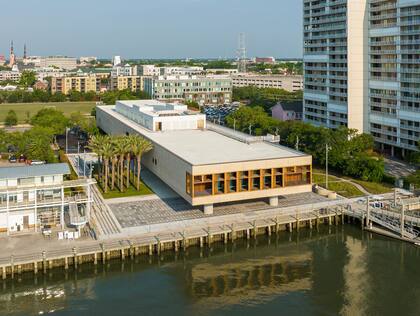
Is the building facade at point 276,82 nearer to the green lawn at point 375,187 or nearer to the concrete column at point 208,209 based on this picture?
the green lawn at point 375,187

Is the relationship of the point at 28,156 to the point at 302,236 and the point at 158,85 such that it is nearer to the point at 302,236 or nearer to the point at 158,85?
the point at 302,236

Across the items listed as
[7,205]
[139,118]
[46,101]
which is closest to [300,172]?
[7,205]

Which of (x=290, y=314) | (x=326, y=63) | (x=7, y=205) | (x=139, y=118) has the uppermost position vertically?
(x=326, y=63)

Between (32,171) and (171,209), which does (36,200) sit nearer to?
(32,171)

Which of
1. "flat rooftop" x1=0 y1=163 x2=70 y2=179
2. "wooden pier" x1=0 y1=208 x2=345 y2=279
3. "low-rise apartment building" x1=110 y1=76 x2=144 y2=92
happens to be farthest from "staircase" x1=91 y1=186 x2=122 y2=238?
"low-rise apartment building" x1=110 y1=76 x2=144 y2=92

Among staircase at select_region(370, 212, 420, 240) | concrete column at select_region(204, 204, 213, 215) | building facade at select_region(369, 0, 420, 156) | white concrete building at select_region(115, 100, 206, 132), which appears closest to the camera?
staircase at select_region(370, 212, 420, 240)

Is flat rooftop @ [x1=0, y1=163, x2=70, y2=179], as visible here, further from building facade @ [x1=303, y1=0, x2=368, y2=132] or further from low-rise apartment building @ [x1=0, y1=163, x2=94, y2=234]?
building facade @ [x1=303, y1=0, x2=368, y2=132]
